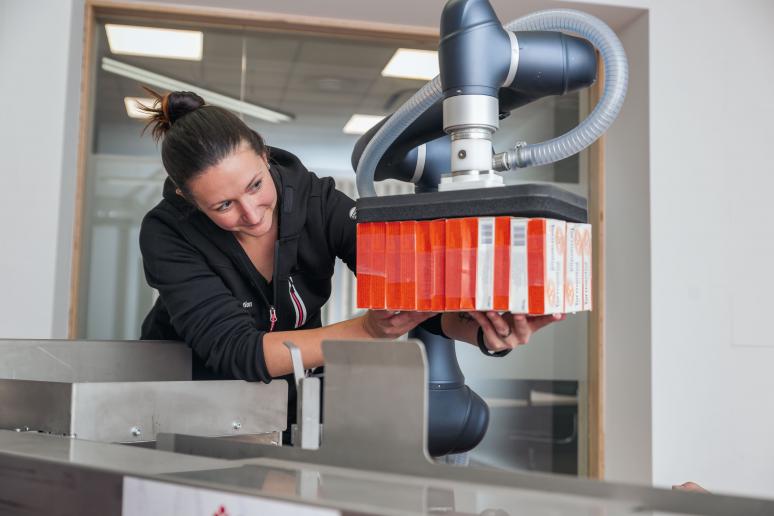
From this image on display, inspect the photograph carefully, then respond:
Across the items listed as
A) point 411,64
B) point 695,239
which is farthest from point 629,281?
point 411,64

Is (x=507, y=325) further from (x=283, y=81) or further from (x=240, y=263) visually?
(x=283, y=81)

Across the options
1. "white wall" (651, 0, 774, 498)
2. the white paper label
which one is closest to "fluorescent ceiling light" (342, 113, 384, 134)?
"white wall" (651, 0, 774, 498)

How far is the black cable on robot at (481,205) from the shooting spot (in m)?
0.70

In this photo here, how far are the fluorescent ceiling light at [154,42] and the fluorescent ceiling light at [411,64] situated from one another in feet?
2.49

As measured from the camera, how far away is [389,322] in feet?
3.07

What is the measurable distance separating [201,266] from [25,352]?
11.3 inches

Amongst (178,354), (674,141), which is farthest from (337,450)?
(674,141)

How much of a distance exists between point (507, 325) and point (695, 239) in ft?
7.10

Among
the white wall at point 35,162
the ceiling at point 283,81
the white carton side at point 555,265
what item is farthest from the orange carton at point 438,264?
the ceiling at point 283,81

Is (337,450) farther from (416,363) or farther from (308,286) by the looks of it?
(308,286)

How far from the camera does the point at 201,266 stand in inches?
47.7

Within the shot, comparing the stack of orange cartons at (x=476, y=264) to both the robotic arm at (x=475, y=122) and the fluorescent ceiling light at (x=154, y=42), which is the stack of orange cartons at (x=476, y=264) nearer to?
the robotic arm at (x=475, y=122)

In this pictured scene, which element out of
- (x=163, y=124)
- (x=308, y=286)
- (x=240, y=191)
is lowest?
(x=308, y=286)

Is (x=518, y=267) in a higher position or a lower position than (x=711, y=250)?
lower
